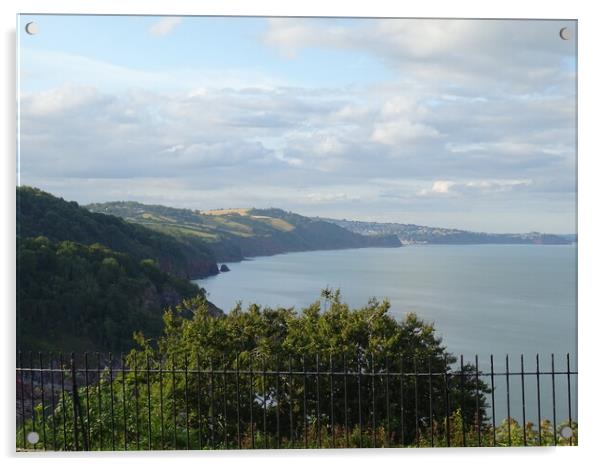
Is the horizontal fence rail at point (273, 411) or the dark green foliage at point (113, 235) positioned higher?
the dark green foliage at point (113, 235)

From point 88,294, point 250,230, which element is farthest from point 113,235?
point 250,230

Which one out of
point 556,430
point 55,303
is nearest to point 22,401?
point 55,303

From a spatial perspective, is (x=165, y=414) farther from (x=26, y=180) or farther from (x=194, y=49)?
(x=194, y=49)

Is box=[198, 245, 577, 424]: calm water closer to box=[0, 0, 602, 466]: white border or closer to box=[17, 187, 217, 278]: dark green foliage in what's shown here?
box=[17, 187, 217, 278]: dark green foliage
